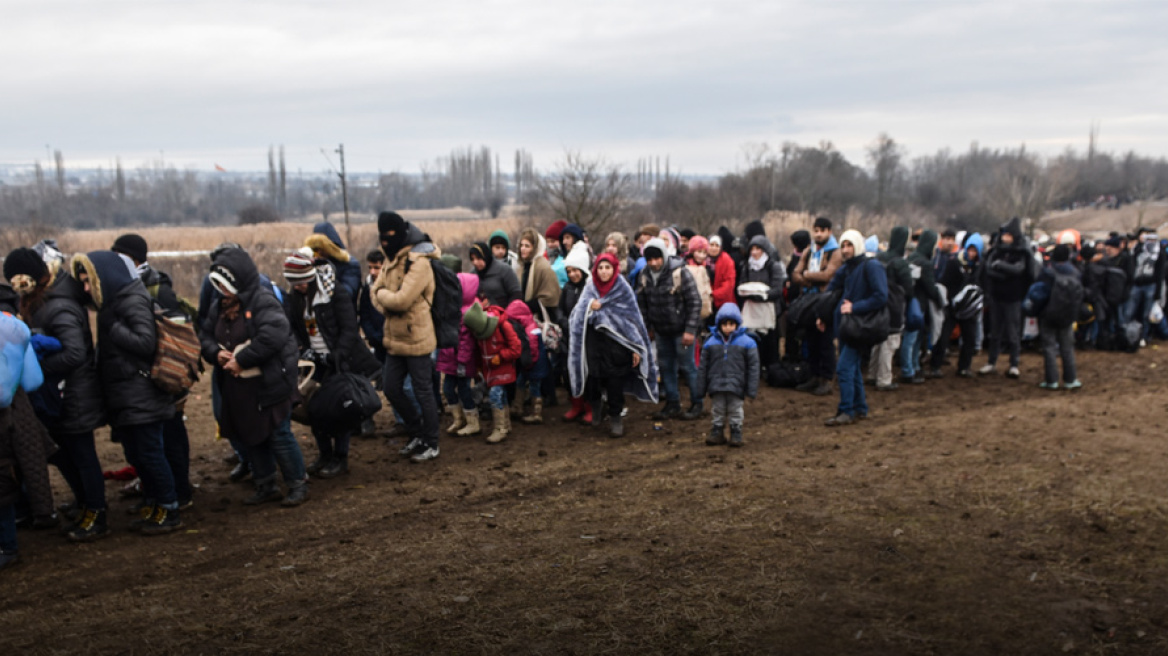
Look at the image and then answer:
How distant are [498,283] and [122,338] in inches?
144

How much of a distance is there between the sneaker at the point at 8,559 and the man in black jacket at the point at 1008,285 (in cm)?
1063

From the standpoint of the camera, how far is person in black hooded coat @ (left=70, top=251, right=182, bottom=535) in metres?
5.47

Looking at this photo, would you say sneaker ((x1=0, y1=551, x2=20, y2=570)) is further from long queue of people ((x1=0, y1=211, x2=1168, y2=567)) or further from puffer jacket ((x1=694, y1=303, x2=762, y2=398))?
puffer jacket ((x1=694, y1=303, x2=762, y2=398))

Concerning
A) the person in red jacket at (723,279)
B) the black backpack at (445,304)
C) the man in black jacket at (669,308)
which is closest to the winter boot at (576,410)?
the man in black jacket at (669,308)

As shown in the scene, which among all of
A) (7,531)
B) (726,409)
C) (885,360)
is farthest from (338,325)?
(885,360)

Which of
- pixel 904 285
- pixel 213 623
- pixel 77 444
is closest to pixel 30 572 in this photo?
pixel 77 444

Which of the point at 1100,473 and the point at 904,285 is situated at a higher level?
the point at 904,285

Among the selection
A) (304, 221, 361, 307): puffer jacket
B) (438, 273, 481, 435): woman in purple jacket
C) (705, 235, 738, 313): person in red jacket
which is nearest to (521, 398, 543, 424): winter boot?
(438, 273, 481, 435): woman in purple jacket

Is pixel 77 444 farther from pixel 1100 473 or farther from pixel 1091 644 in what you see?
pixel 1100 473

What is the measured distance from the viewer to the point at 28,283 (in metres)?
5.49

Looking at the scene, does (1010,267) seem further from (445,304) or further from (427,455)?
(427,455)

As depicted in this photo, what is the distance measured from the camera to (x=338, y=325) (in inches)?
263

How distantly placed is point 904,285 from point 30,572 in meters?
8.91

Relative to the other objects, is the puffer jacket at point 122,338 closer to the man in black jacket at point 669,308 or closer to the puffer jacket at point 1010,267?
the man in black jacket at point 669,308
